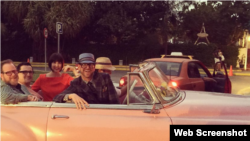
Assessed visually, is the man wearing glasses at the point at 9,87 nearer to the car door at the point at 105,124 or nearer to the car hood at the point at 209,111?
the car door at the point at 105,124

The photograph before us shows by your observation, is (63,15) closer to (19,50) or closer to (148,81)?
(19,50)

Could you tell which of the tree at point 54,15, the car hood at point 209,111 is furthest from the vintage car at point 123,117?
the tree at point 54,15

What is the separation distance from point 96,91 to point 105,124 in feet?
2.50

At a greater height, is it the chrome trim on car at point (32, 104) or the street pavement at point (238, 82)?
the chrome trim on car at point (32, 104)

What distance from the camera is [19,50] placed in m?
26.4

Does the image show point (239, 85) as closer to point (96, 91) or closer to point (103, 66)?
point (103, 66)

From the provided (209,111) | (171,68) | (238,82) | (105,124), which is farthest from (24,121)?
(238,82)

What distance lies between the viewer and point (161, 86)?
10.5 feet

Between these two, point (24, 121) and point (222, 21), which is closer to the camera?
point (24, 121)

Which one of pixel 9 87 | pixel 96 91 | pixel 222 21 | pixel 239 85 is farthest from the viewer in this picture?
pixel 222 21

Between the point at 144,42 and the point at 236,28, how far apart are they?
905 centimetres

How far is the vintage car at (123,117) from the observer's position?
Answer: 2580 mm

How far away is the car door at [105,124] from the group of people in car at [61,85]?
0.50ft

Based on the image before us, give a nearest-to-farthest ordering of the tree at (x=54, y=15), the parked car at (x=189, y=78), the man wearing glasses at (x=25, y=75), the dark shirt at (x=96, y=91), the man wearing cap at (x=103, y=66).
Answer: the dark shirt at (x=96, y=91) < the man wearing glasses at (x=25, y=75) < the man wearing cap at (x=103, y=66) < the parked car at (x=189, y=78) < the tree at (x=54, y=15)
